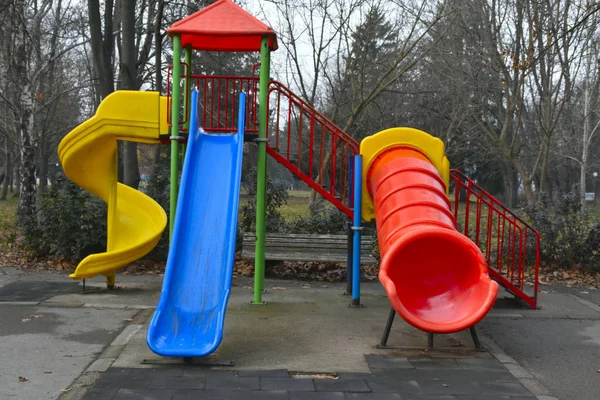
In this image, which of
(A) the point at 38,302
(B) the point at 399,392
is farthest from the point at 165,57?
(B) the point at 399,392

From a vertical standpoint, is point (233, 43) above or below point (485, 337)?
above

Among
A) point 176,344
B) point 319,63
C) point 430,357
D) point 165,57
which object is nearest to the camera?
point 176,344

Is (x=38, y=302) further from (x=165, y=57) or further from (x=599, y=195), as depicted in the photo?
(x=599, y=195)

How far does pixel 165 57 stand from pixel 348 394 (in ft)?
63.3

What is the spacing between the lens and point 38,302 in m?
8.25

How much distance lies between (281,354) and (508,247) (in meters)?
5.71

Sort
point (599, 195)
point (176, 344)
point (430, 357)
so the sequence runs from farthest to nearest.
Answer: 1. point (599, 195)
2. point (430, 357)
3. point (176, 344)

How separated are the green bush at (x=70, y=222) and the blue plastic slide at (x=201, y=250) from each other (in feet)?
12.5

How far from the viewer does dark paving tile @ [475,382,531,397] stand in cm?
502

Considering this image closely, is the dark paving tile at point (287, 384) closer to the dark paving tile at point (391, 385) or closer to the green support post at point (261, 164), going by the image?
the dark paving tile at point (391, 385)

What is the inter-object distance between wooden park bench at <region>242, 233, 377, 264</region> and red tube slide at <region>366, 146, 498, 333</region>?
9.59ft

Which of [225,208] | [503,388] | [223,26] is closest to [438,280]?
[503,388]

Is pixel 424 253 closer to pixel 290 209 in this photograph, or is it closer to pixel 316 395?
pixel 316 395

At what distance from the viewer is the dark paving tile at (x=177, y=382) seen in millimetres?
4965
